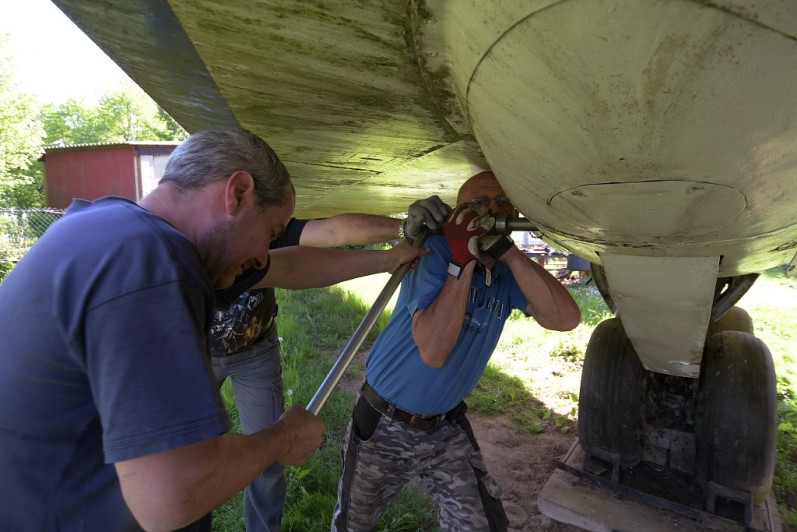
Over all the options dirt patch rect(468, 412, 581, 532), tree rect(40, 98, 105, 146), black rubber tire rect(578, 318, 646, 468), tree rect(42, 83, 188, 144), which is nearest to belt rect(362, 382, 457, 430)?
dirt patch rect(468, 412, 581, 532)

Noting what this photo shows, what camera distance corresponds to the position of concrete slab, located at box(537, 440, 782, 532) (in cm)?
270

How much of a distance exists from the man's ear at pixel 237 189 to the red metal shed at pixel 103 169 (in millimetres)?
23371

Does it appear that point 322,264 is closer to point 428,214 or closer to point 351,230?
point 351,230

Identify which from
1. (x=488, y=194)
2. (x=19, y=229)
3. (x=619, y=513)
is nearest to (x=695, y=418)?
(x=619, y=513)

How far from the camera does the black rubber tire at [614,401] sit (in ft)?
10.5

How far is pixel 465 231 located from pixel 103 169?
88.1 ft

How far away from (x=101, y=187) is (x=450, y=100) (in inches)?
1087

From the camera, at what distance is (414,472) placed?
2.30 m

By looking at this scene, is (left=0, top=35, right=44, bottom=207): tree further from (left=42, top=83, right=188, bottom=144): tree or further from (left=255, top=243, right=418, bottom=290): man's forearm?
(left=42, top=83, right=188, bottom=144): tree

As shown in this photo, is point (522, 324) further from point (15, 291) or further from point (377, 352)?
point (15, 291)

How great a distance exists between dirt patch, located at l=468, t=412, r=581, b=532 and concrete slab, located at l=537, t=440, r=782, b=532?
25cm

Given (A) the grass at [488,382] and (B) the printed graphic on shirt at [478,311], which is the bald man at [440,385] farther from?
(A) the grass at [488,382]

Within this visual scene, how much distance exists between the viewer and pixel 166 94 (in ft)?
6.11

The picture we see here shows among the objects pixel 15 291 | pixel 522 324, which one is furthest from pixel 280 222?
pixel 522 324
